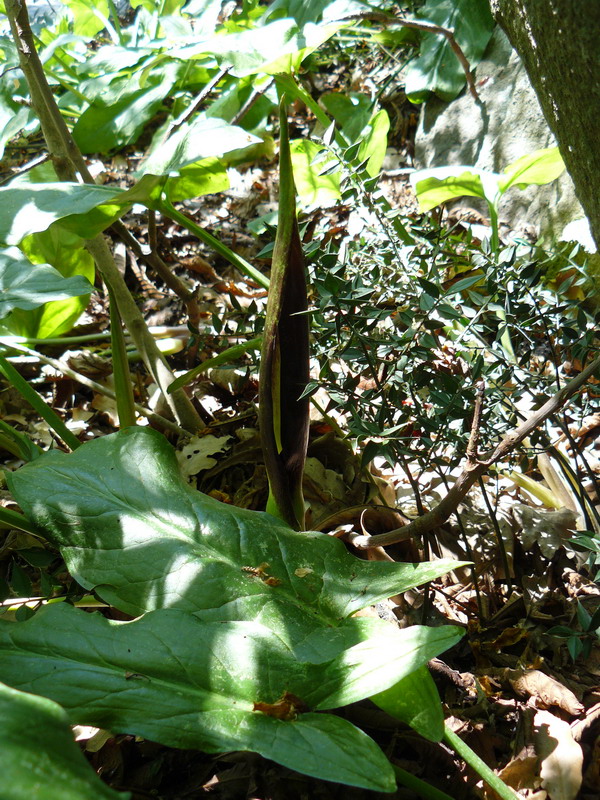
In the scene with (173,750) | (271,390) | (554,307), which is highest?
(554,307)

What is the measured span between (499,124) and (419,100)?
0.33 metres

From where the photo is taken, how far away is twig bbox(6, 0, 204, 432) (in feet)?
4.24

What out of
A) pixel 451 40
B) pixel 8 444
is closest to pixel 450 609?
pixel 8 444

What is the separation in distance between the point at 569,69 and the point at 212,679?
83 cm

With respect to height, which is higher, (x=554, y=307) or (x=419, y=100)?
(x=419, y=100)

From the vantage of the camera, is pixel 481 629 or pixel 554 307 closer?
pixel 554 307

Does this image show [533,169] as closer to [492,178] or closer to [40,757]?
[492,178]

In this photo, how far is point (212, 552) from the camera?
935 millimetres

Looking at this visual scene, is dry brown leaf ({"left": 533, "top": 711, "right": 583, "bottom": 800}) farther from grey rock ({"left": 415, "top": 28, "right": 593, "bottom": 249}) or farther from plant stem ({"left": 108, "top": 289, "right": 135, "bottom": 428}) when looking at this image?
grey rock ({"left": 415, "top": 28, "right": 593, "bottom": 249})

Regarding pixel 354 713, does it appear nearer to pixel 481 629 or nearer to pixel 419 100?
pixel 481 629

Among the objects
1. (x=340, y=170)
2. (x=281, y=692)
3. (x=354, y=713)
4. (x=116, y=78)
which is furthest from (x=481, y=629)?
(x=116, y=78)

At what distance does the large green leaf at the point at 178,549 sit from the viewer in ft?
2.82

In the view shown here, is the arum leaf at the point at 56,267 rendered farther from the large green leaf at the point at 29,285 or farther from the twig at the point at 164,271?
the large green leaf at the point at 29,285

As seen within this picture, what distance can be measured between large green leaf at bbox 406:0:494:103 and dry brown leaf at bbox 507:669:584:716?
76.2 inches
